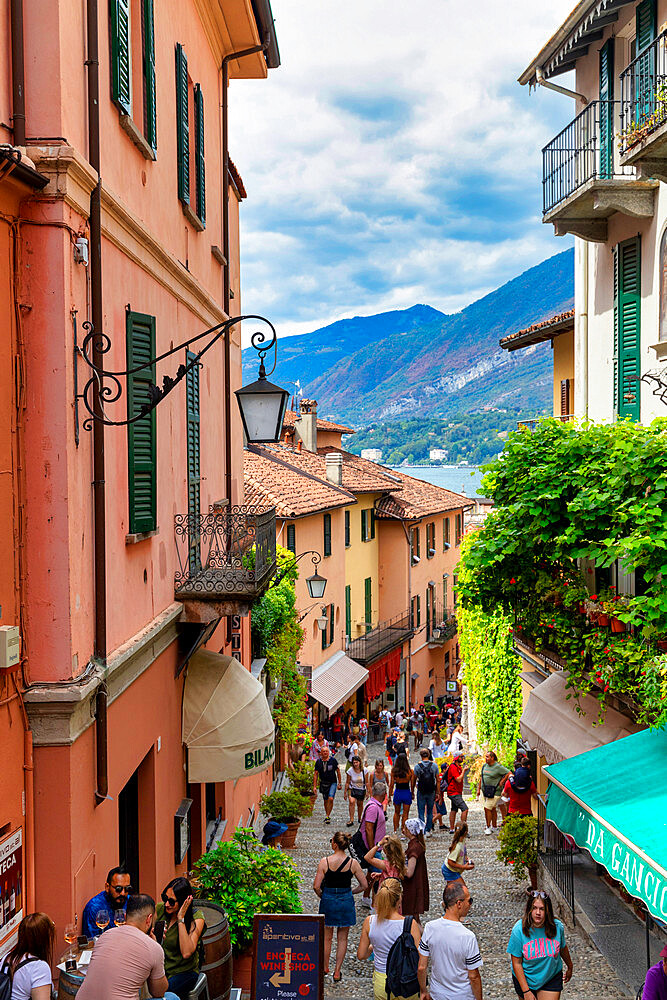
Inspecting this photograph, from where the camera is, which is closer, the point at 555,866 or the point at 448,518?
the point at 555,866

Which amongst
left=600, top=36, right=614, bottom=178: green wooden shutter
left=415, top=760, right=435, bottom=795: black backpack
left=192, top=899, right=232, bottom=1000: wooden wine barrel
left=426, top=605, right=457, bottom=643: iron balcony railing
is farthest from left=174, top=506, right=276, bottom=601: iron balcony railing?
left=426, top=605, right=457, bottom=643: iron balcony railing

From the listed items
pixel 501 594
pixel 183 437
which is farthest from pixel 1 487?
pixel 501 594

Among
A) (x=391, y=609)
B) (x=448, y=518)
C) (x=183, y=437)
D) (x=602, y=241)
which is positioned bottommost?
(x=391, y=609)

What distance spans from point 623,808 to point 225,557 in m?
5.12

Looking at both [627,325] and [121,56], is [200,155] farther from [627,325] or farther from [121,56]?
[627,325]

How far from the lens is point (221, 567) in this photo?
10.8 m

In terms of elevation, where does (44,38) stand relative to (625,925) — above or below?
above

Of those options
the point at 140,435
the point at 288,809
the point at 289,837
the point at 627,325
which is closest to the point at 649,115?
the point at 627,325

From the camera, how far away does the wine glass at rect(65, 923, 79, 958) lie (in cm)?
539

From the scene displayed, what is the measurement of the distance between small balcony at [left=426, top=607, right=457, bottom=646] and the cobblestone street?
1248 inches

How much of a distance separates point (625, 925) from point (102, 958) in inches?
308

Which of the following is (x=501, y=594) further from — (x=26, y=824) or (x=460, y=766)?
(x=26, y=824)

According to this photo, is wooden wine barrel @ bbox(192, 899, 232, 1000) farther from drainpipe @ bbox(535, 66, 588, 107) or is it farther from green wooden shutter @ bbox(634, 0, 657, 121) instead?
drainpipe @ bbox(535, 66, 588, 107)

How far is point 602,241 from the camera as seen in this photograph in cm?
1425
